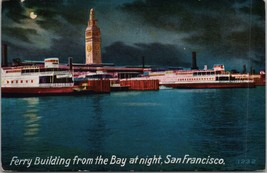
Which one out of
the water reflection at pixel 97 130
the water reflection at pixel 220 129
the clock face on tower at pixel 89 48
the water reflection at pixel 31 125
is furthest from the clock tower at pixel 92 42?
the water reflection at pixel 220 129

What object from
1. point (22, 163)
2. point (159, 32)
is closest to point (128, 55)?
point (159, 32)

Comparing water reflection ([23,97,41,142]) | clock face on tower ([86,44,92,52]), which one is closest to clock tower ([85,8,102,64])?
clock face on tower ([86,44,92,52])

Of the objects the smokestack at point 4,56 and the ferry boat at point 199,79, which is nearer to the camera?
the smokestack at point 4,56

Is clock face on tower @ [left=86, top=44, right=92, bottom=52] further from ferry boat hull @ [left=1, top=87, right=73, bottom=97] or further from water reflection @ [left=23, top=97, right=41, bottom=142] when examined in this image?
water reflection @ [left=23, top=97, right=41, bottom=142]

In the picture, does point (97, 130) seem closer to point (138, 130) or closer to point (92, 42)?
point (138, 130)

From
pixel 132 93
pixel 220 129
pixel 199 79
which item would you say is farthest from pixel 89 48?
pixel 220 129

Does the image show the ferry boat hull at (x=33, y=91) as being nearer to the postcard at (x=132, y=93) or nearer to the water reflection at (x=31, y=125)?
the postcard at (x=132, y=93)
